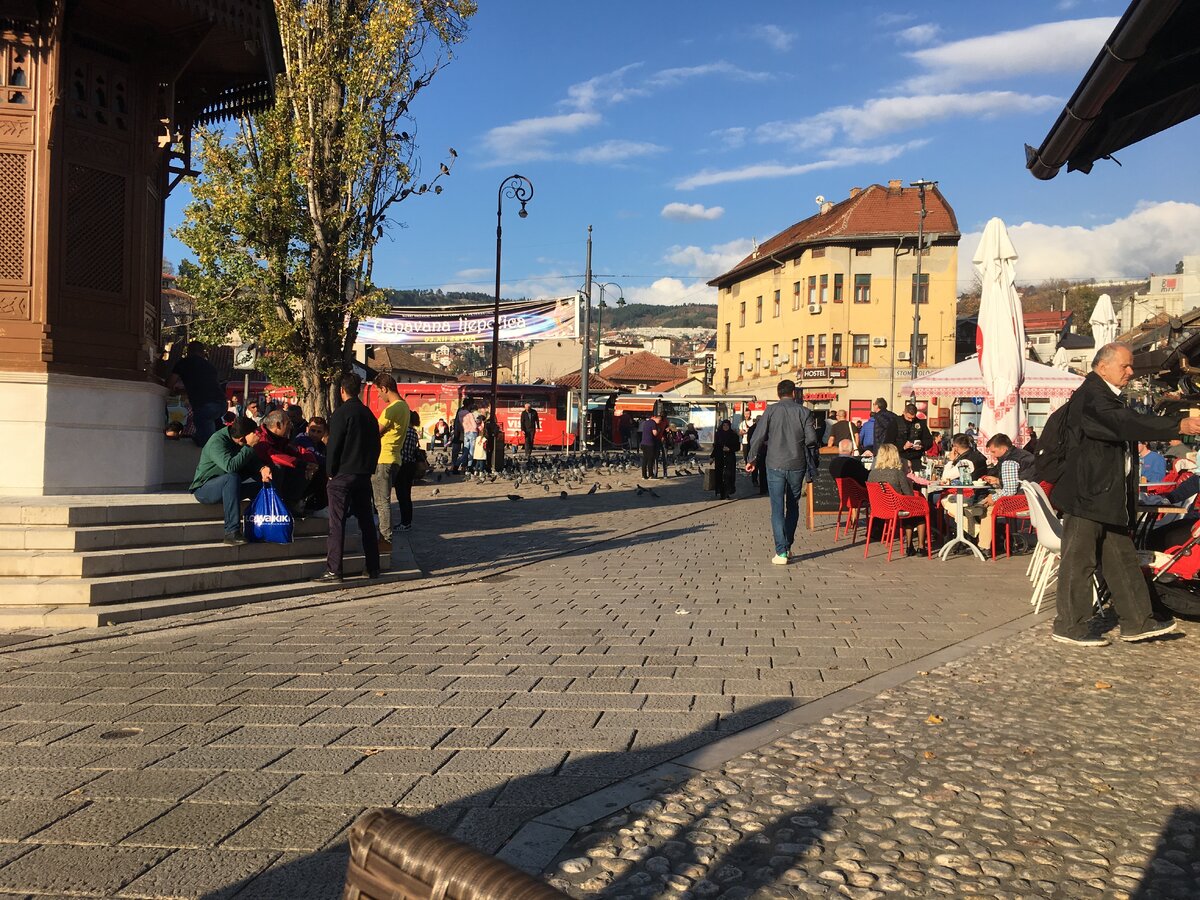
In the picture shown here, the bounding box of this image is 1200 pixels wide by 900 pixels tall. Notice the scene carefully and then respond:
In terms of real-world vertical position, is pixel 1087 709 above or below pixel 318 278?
below

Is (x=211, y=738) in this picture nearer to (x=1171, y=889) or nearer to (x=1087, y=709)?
(x=1171, y=889)

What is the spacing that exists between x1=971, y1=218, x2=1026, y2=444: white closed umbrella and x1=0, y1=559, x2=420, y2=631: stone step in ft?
29.0

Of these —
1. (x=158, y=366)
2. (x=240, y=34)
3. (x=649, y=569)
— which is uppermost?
(x=240, y=34)

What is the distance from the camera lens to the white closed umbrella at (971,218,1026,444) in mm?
13359

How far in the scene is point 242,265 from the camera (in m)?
19.1

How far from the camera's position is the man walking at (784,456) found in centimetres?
1127

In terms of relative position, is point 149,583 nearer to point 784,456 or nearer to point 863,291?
point 784,456

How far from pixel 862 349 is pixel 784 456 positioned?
4561 cm

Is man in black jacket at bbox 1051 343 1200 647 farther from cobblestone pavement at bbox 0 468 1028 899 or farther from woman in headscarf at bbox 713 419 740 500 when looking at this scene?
woman in headscarf at bbox 713 419 740 500

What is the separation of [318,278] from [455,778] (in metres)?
15.4

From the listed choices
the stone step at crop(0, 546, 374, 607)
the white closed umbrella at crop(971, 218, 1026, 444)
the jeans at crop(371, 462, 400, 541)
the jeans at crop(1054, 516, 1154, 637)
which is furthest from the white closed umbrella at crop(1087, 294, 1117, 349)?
the stone step at crop(0, 546, 374, 607)

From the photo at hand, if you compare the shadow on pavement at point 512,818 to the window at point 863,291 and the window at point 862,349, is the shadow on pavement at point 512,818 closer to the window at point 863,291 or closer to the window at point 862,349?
the window at point 862,349

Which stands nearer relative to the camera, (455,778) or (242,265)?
(455,778)

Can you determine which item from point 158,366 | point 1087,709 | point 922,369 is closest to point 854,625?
point 1087,709
